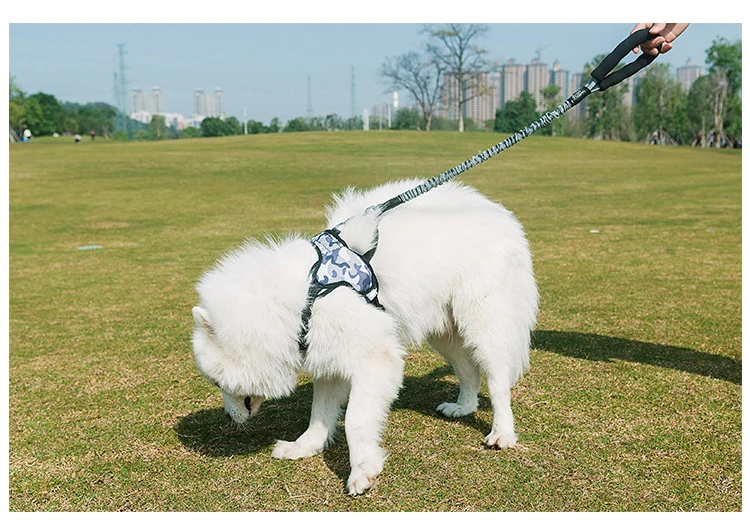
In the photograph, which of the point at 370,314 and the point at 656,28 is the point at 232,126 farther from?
the point at 370,314

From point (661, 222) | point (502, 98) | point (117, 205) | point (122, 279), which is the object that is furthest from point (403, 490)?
point (502, 98)

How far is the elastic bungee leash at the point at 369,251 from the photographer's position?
3664mm

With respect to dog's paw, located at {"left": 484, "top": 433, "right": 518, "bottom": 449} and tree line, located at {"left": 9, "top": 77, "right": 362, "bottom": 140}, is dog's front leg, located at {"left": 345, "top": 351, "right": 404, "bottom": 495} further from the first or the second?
tree line, located at {"left": 9, "top": 77, "right": 362, "bottom": 140}

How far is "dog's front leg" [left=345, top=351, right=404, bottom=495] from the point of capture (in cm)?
356

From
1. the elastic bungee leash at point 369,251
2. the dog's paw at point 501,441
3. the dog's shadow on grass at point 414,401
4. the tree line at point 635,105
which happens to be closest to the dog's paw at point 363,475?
the dog's shadow on grass at point 414,401

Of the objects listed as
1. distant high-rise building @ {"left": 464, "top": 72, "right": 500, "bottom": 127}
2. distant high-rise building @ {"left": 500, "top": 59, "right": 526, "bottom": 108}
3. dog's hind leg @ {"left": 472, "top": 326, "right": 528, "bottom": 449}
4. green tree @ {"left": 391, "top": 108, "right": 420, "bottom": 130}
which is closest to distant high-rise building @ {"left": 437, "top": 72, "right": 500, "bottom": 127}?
distant high-rise building @ {"left": 464, "top": 72, "right": 500, "bottom": 127}

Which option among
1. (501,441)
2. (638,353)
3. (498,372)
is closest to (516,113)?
(638,353)

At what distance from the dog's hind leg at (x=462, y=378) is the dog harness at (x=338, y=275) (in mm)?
965

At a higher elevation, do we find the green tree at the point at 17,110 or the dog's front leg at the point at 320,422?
the green tree at the point at 17,110

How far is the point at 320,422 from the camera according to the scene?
161 inches

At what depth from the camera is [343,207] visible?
4.32 m

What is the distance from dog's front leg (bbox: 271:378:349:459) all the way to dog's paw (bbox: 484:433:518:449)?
34.4 inches

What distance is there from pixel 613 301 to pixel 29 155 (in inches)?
1443

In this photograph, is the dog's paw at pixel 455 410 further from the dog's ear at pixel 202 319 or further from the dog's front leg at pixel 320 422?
the dog's ear at pixel 202 319
